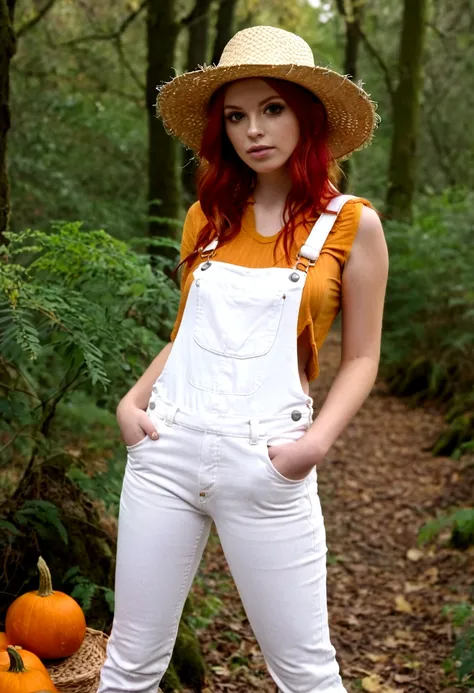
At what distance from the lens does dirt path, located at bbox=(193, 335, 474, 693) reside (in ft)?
13.6

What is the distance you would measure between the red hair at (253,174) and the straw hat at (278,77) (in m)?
0.04

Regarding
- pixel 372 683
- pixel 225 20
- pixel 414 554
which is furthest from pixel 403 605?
pixel 225 20

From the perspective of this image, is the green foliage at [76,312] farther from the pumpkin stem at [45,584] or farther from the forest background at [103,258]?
the pumpkin stem at [45,584]

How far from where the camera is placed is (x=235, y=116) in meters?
2.57

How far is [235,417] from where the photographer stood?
7.57 ft

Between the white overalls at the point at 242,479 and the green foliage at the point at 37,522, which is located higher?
the white overalls at the point at 242,479

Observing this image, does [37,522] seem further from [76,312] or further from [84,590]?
[76,312]

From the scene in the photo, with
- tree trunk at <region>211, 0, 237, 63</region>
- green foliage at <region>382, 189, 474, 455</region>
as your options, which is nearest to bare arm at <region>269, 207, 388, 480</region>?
green foliage at <region>382, 189, 474, 455</region>

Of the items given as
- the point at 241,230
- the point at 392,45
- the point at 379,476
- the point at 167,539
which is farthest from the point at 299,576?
the point at 392,45

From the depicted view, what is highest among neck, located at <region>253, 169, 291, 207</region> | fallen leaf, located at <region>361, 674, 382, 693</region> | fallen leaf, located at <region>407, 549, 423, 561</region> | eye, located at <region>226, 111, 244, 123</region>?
eye, located at <region>226, 111, 244, 123</region>

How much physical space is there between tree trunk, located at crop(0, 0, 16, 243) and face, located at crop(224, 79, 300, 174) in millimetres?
1530


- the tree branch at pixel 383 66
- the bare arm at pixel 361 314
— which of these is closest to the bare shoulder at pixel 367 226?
the bare arm at pixel 361 314

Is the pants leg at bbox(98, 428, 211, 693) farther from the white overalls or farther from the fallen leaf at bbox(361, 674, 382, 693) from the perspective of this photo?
the fallen leaf at bbox(361, 674, 382, 693)

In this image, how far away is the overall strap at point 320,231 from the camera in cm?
238
